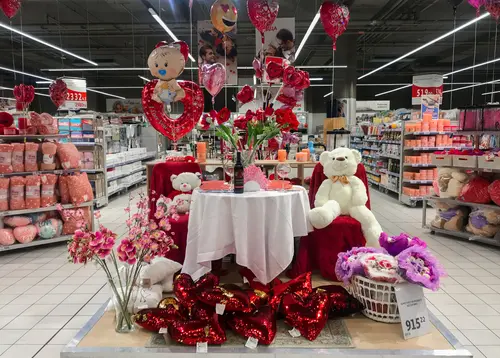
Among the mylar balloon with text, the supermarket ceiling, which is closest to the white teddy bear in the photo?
the mylar balloon with text

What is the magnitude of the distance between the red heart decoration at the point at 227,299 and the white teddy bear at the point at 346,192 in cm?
132

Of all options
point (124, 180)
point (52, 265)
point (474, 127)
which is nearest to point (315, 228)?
point (52, 265)

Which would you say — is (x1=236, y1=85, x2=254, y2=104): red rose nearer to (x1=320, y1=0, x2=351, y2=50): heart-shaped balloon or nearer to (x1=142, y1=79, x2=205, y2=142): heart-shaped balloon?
(x1=142, y1=79, x2=205, y2=142): heart-shaped balloon

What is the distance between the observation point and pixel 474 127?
227 inches

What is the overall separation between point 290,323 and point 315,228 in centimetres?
110

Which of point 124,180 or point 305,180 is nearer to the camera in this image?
point 305,180

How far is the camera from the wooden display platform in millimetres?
2496

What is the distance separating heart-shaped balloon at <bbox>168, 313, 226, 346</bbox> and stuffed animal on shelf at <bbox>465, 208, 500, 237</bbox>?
4174mm

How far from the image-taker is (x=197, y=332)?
103 inches

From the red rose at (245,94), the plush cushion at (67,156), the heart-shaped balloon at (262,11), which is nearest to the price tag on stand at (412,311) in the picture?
the red rose at (245,94)

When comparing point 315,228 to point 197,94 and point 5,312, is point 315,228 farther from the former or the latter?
point 5,312

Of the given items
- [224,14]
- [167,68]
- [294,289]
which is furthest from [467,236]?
[167,68]

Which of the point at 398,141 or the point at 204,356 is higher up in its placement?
the point at 398,141

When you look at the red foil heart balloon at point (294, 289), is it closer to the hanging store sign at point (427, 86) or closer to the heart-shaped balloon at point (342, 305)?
the heart-shaped balloon at point (342, 305)
